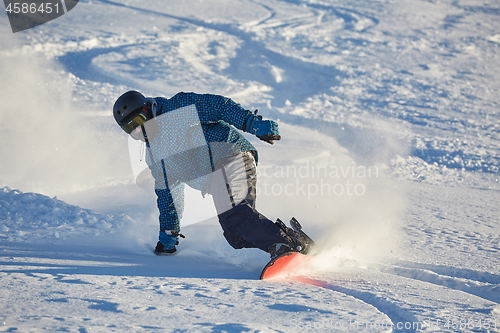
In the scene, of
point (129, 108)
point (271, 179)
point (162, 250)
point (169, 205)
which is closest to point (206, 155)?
point (169, 205)

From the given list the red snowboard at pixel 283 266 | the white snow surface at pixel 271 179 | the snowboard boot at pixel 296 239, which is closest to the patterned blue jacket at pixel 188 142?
the white snow surface at pixel 271 179

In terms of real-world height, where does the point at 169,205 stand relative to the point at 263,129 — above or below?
below

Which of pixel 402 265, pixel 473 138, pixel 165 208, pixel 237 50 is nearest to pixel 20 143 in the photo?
pixel 165 208

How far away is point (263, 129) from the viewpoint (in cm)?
344

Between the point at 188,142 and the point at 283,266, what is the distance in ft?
3.32

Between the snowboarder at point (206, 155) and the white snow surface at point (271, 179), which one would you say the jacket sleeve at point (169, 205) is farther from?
the white snow surface at point (271, 179)

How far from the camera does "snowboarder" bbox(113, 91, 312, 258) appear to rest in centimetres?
352

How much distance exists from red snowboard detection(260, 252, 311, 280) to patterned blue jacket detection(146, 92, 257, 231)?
76 centimetres

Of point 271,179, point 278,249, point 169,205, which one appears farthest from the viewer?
point 271,179

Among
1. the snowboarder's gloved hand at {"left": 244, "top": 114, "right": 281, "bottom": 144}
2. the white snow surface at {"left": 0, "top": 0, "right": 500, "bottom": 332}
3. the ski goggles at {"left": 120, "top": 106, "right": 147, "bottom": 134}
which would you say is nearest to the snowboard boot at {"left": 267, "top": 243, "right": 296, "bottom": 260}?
the white snow surface at {"left": 0, "top": 0, "right": 500, "bottom": 332}

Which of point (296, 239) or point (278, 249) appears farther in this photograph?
point (296, 239)

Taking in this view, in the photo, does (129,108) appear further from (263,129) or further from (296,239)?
(296,239)

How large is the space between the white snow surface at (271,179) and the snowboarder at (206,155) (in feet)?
0.91

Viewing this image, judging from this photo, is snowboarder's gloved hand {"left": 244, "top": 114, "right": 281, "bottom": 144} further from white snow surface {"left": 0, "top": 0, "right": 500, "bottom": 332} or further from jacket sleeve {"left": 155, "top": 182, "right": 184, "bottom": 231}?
white snow surface {"left": 0, "top": 0, "right": 500, "bottom": 332}
